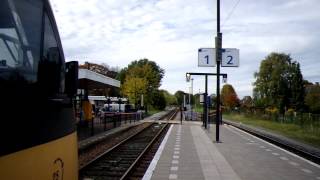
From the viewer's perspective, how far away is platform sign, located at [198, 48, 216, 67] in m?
27.3

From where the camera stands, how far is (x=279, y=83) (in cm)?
10794

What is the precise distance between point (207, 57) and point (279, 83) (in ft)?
273

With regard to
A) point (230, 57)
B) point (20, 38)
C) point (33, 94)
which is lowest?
point (33, 94)

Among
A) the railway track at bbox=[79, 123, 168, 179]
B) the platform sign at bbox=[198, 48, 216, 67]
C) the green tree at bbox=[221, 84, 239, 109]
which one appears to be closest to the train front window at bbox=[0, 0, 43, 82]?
the railway track at bbox=[79, 123, 168, 179]

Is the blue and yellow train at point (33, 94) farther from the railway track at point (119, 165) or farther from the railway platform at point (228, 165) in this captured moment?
the railway track at point (119, 165)

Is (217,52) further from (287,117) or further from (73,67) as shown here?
(287,117)

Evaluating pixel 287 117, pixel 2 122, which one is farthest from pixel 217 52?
pixel 287 117

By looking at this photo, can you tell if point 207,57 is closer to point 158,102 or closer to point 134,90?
point 134,90

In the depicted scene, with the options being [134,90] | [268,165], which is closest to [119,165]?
[268,165]

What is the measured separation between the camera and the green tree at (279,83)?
106 meters

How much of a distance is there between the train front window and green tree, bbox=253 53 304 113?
331 ft

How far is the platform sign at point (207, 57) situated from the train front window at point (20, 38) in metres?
22.9

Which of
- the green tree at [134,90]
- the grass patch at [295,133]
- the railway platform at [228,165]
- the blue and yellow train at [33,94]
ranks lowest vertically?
the railway platform at [228,165]

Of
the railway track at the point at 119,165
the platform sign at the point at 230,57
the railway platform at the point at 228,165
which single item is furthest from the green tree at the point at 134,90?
the railway platform at the point at 228,165
